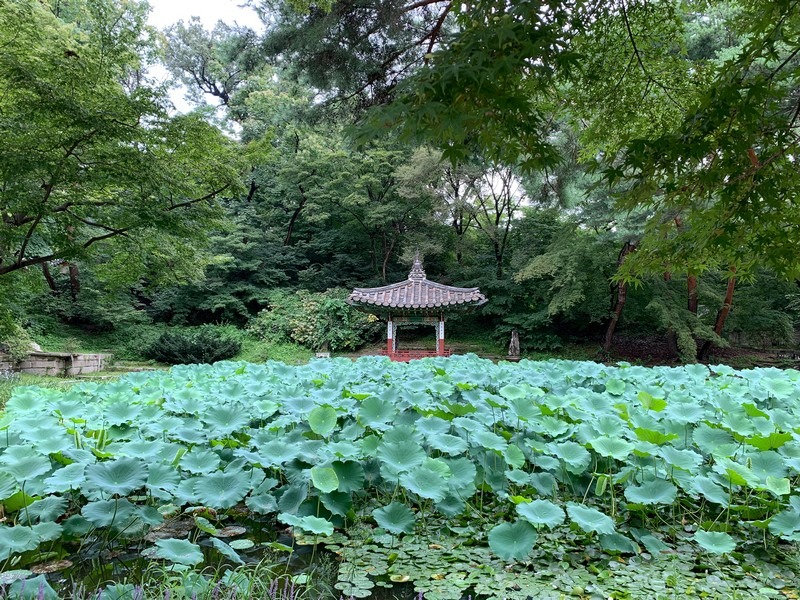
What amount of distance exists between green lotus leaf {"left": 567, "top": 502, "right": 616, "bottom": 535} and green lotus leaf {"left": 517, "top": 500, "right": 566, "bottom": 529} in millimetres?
66

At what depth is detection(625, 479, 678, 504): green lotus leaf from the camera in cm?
165

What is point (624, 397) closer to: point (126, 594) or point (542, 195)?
point (126, 594)

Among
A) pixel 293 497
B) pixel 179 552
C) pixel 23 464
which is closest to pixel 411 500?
pixel 293 497

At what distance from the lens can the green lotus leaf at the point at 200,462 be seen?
5.41 ft

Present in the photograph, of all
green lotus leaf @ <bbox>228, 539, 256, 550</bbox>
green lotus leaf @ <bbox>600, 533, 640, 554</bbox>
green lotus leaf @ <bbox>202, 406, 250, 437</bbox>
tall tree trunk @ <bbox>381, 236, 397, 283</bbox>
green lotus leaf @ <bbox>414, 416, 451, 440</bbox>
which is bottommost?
green lotus leaf @ <bbox>600, 533, 640, 554</bbox>

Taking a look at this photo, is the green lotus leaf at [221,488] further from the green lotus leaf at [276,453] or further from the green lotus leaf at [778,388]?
the green lotus leaf at [778,388]

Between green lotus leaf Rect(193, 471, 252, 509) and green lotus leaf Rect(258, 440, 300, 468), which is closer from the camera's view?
green lotus leaf Rect(193, 471, 252, 509)

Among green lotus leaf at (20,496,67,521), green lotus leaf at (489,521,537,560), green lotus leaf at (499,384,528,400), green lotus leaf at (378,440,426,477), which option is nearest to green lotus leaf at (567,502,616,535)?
green lotus leaf at (489,521,537,560)

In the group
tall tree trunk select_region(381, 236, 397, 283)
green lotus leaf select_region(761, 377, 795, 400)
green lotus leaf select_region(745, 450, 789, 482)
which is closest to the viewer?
green lotus leaf select_region(745, 450, 789, 482)

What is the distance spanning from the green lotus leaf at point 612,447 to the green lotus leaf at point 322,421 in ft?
3.48

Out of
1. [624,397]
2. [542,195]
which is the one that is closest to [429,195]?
[542,195]

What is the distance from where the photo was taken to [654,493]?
1.68 metres

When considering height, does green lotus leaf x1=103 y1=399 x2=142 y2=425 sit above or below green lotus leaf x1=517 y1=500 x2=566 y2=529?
above

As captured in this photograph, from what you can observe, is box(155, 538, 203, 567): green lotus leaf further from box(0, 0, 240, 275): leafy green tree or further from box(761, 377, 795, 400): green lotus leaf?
box(0, 0, 240, 275): leafy green tree
